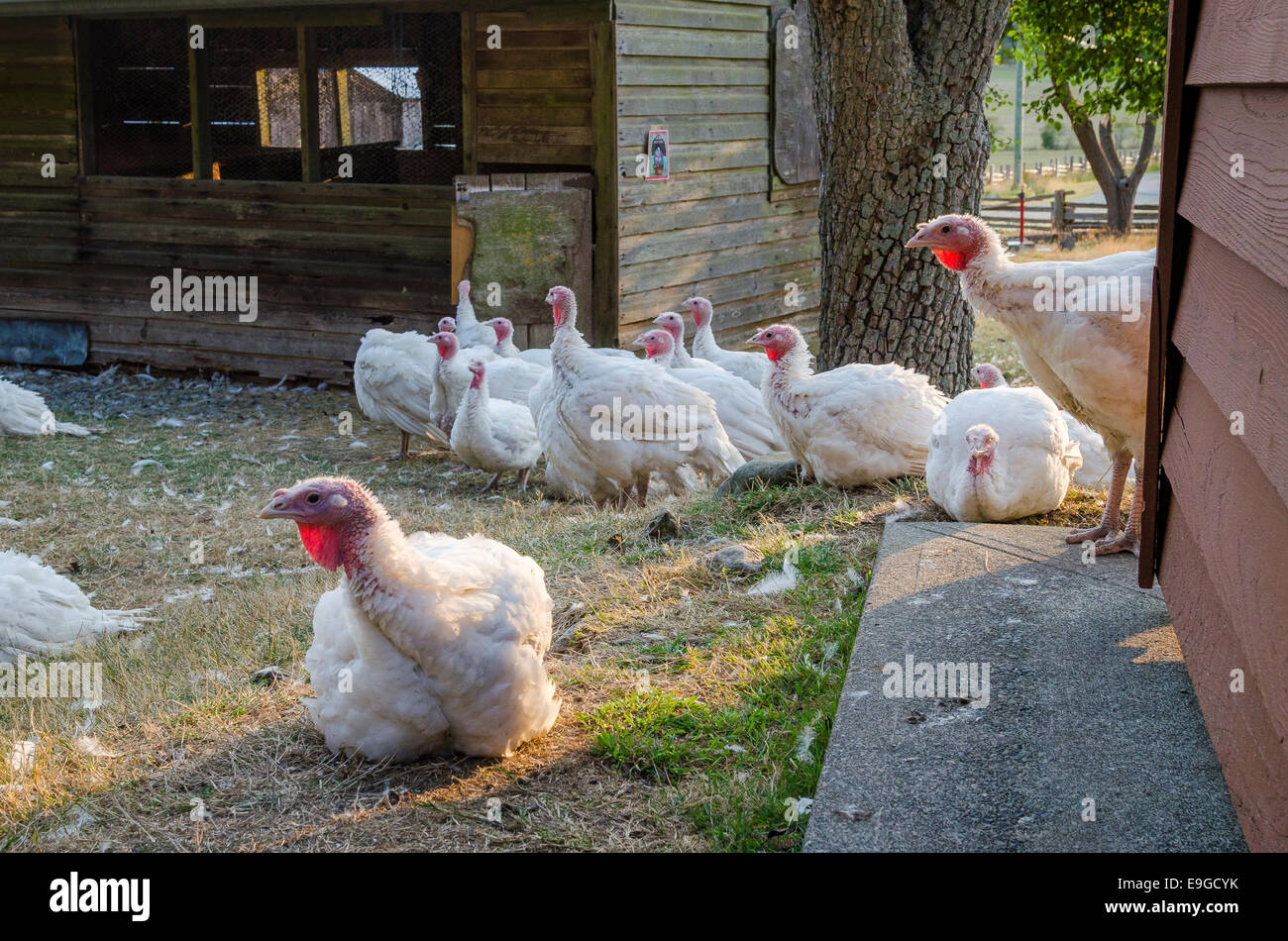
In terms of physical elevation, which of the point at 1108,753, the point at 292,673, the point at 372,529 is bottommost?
the point at 292,673

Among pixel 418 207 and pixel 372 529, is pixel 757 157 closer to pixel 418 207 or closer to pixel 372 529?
pixel 418 207

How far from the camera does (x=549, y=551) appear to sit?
6.04m

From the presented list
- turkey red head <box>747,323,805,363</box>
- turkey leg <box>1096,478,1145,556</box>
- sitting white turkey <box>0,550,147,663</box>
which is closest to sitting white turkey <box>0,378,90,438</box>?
sitting white turkey <box>0,550,147,663</box>

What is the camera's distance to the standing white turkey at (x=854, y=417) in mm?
6633

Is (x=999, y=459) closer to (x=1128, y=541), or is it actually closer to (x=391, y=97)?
(x=1128, y=541)

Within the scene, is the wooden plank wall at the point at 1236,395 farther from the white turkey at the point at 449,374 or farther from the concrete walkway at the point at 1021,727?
the white turkey at the point at 449,374

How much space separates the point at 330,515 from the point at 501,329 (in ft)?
24.0

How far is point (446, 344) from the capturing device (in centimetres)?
990

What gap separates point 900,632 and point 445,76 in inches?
415

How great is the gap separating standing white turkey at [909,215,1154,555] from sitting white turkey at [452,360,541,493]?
467 centimetres

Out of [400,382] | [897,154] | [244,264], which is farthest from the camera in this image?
[244,264]

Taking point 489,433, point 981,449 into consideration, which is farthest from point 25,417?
point 981,449

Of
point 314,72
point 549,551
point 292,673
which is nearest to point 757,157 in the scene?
point 314,72

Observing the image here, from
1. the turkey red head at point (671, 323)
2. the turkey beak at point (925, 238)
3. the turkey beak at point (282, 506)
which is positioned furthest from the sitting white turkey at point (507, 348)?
the turkey beak at point (282, 506)
